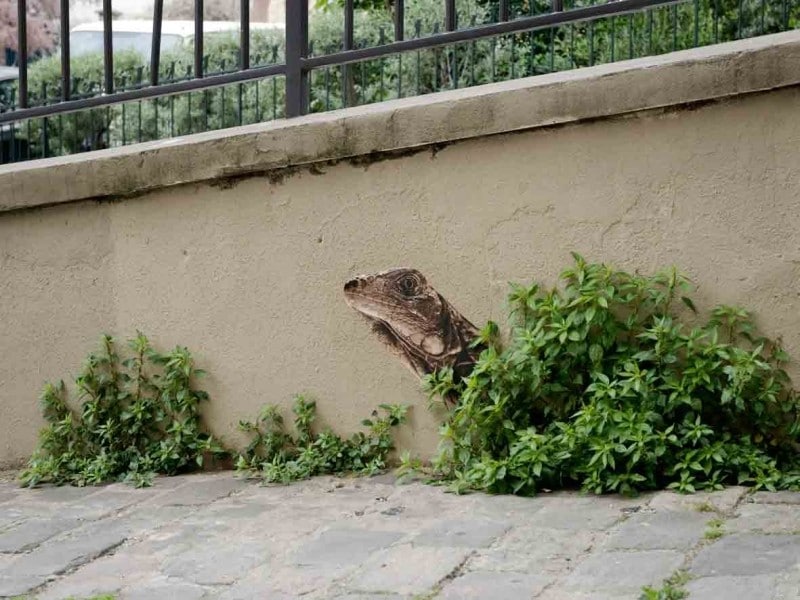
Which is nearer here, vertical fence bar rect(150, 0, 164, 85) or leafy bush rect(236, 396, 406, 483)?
leafy bush rect(236, 396, 406, 483)

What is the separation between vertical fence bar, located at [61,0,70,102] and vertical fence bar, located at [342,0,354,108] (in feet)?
4.67

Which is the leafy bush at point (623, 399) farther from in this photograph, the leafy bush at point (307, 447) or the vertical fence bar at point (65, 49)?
the vertical fence bar at point (65, 49)

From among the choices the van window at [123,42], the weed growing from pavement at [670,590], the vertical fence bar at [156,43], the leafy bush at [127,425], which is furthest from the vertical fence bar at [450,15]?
the weed growing from pavement at [670,590]

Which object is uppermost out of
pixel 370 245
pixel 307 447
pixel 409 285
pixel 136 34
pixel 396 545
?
pixel 136 34

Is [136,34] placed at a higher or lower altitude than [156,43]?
higher

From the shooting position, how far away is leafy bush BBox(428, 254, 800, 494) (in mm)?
4469

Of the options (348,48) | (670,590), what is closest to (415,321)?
(348,48)

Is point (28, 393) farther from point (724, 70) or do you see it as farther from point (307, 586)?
point (724, 70)

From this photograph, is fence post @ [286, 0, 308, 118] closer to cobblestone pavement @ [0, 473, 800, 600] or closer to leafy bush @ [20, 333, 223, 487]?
leafy bush @ [20, 333, 223, 487]

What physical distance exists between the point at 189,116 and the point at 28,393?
57.6 inches

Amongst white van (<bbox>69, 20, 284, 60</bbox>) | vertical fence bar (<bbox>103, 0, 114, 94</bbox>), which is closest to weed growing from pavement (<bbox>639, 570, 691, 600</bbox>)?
vertical fence bar (<bbox>103, 0, 114, 94</bbox>)

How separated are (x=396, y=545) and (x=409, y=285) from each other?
53.0 inches

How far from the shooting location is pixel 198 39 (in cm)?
584

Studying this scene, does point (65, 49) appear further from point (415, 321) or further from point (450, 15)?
point (415, 321)
